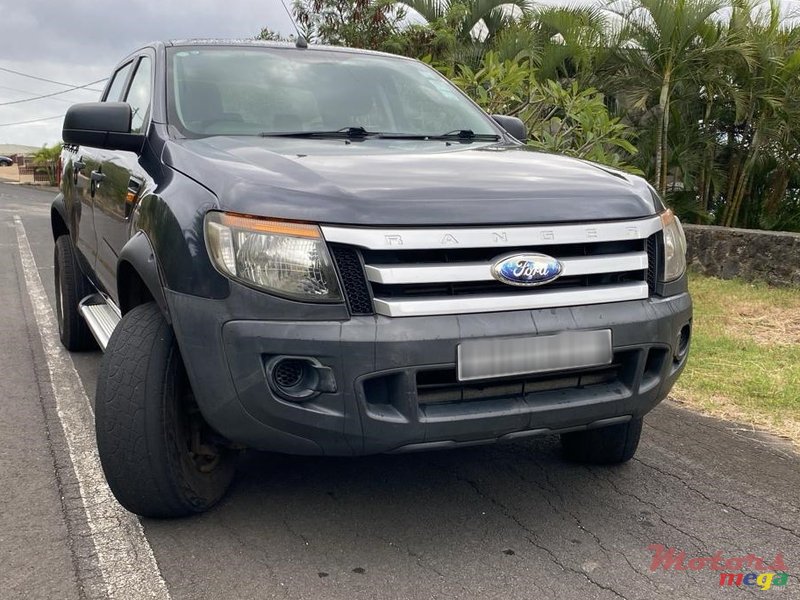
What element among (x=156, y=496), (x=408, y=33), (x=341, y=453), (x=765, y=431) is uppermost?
(x=408, y=33)

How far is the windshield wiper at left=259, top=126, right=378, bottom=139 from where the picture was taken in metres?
3.47

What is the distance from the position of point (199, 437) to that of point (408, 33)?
420 inches

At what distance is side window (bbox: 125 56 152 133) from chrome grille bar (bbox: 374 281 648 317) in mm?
1716

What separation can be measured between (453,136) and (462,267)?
1450 millimetres

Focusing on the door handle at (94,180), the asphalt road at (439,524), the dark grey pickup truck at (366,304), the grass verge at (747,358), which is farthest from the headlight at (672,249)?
the door handle at (94,180)

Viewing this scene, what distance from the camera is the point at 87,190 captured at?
4.41m

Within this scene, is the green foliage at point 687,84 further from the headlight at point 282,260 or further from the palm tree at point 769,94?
the headlight at point 282,260

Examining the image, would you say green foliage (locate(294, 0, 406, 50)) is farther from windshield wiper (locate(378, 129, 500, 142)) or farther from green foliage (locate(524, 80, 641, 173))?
windshield wiper (locate(378, 129, 500, 142))

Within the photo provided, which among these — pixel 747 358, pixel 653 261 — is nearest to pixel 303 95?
pixel 653 261

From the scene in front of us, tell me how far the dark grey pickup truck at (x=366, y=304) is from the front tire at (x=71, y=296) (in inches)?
84.4

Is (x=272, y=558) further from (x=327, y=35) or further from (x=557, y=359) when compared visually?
(x=327, y=35)

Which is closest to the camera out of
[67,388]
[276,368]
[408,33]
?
[276,368]

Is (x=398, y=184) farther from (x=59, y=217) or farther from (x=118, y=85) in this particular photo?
(x=59, y=217)

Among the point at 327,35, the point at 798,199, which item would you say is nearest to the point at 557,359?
the point at 798,199
